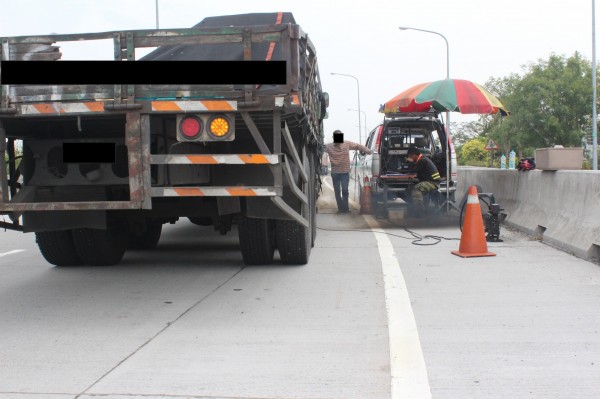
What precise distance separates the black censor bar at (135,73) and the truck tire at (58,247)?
251 centimetres

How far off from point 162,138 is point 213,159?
25.0 inches

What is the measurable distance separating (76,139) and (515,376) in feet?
13.7

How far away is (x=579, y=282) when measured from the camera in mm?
6363

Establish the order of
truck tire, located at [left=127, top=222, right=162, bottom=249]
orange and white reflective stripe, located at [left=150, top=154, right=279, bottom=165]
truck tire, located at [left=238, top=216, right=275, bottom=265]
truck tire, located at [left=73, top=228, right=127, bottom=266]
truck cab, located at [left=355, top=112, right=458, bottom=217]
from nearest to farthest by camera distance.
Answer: orange and white reflective stripe, located at [left=150, top=154, right=279, bottom=165]
truck tire, located at [left=238, top=216, right=275, bottom=265]
truck tire, located at [left=73, top=228, right=127, bottom=266]
truck tire, located at [left=127, top=222, right=162, bottom=249]
truck cab, located at [left=355, top=112, right=458, bottom=217]

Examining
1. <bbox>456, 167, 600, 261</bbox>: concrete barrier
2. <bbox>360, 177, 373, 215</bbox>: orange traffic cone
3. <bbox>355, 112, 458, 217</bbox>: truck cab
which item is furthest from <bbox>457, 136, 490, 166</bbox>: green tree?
<bbox>456, 167, 600, 261</bbox>: concrete barrier

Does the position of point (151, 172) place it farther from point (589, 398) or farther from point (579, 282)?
point (579, 282)

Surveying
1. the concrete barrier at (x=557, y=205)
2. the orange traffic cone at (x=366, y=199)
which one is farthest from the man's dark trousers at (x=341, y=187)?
the concrete barrier at (x=557, y=205)

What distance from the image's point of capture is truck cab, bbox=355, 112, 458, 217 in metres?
12.3

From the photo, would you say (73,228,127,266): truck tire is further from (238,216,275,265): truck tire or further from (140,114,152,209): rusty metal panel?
(140,114,152,209): rusty metal panel

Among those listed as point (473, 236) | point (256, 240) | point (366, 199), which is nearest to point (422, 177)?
point (366, 199)

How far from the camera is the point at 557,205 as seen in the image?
896 cm

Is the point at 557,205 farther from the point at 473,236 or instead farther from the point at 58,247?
the point at 58,247

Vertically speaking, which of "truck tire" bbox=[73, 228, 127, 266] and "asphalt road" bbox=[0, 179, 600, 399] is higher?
"truck tire" bbox=[73, 228, 127, 266]

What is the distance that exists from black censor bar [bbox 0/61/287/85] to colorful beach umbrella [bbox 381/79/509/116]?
6.42m
